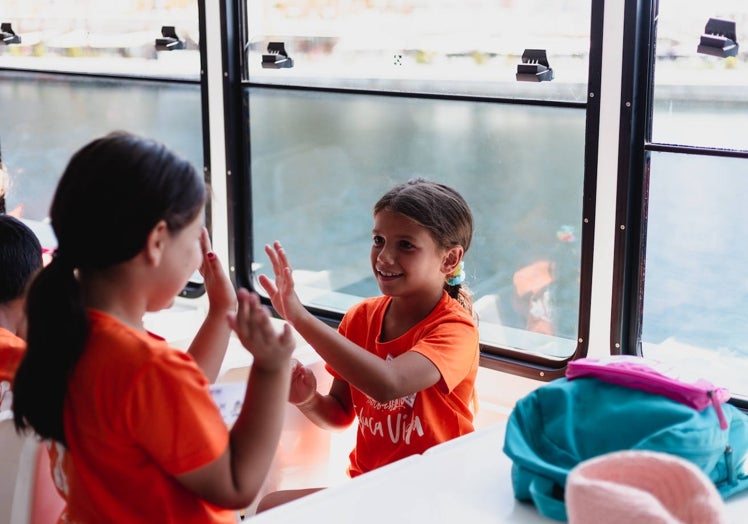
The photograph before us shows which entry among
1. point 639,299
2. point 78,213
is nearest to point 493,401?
point 639,299

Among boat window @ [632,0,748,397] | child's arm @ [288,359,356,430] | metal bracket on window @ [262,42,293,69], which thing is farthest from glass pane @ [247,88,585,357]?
child's arm @ [288,359,356,430]

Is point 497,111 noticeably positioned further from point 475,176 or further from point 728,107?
point 728,107

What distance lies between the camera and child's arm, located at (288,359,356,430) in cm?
223

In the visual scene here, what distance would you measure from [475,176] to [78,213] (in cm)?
186

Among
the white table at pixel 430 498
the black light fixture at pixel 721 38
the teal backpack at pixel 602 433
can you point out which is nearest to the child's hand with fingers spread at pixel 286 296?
the white table at pixel 430 498

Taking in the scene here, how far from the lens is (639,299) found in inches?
104

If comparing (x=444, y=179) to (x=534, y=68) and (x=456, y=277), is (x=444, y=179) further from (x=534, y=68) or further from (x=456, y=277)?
(x=456, y=277)

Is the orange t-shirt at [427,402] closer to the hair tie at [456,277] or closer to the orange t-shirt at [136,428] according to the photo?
the hair tie at [456,277]

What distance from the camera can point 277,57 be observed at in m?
3.34

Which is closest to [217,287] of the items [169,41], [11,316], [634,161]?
[11,316]

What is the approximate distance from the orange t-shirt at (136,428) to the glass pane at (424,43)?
1.67 m

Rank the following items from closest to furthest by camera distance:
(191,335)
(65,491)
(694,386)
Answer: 1. (65,491)
2. (694,386)
3. (191,335)

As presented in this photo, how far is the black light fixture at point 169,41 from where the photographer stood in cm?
361

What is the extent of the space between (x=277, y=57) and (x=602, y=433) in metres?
2.14
